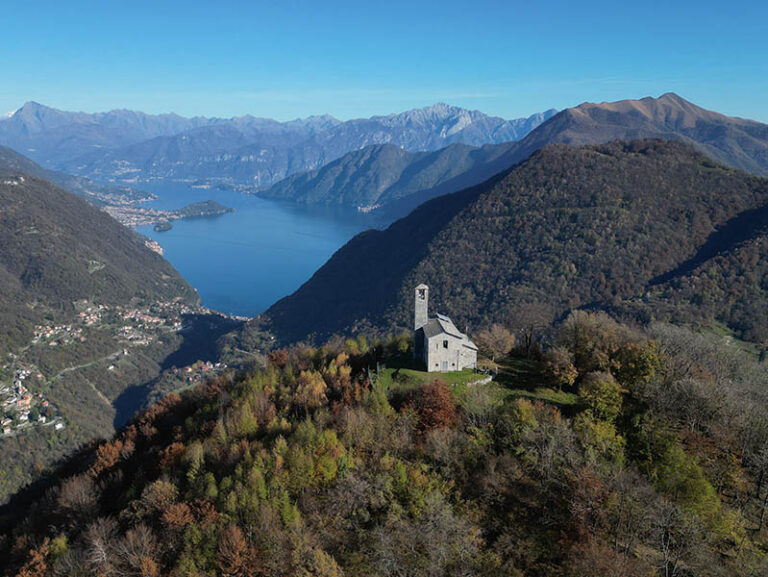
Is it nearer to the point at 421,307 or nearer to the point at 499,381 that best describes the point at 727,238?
the point at 421,307

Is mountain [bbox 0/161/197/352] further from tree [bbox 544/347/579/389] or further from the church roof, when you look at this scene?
tree [bbox 544/347/579/389]

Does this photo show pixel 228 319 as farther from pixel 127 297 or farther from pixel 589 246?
pixel 589 246

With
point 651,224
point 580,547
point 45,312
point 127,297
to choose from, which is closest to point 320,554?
point 580,547

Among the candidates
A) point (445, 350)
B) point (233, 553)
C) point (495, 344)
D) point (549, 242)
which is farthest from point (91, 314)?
point (233, 553)

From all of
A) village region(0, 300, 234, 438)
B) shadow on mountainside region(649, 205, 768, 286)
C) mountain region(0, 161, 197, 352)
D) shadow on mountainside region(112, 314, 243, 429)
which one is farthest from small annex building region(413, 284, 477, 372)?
mountain region(0, 161, 197, 352)

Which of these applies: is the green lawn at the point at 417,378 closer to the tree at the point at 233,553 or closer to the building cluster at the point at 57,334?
the tree at the point at 233,553
